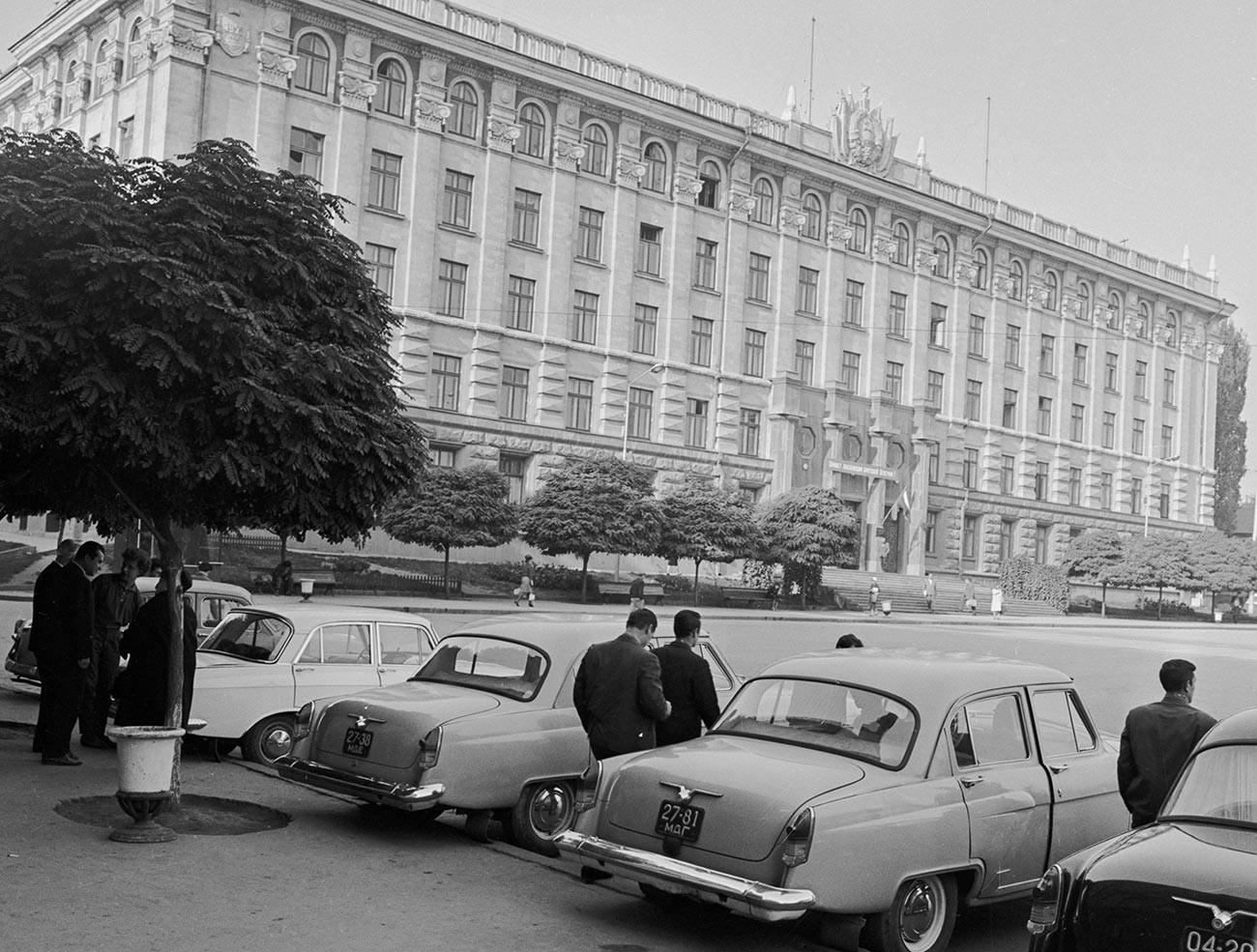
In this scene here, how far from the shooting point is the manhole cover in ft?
29.9

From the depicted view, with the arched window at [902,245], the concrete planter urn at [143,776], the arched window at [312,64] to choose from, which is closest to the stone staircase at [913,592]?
the arched window at [902,245]

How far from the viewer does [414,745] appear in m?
8.84

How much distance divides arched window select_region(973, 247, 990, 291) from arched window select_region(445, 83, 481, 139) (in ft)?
100

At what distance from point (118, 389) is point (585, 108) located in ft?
147

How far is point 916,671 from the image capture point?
766cm

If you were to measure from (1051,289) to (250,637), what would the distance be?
67156 mm

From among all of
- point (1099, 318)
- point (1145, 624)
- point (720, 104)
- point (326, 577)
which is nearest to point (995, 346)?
point (1099, 318)

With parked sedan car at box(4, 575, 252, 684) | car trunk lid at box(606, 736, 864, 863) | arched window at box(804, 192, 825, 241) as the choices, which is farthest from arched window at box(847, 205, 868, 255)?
car trunk lid at box(606, 736, 864, 863)

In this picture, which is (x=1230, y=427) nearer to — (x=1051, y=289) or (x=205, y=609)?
(x=1051, y=289)

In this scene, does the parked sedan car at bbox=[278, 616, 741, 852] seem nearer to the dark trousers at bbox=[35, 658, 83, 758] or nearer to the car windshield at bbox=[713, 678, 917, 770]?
the car windshield at bbox=[713, 678, 917, 770]

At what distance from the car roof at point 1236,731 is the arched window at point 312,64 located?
4306 centimetres

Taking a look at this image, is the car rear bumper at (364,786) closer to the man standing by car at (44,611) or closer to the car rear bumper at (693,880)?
the car rear bumper at (693,880)

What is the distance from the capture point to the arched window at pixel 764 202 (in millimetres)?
57750

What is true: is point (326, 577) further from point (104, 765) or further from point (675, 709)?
point (675, 709)
